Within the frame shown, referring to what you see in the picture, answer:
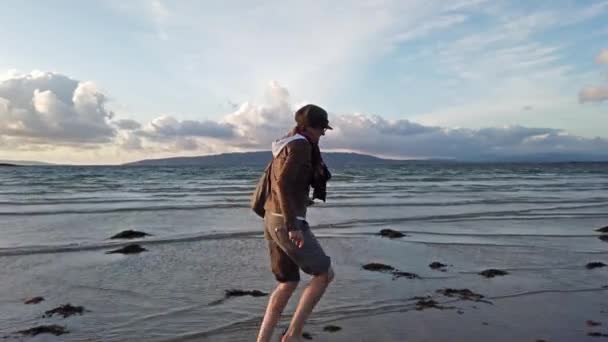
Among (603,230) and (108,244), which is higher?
(108,244)

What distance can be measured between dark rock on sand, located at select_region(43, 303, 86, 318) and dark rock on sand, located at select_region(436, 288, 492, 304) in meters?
4.36

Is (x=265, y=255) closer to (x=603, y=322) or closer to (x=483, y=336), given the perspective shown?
(x=483, y=336)

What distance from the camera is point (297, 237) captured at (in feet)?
13.6

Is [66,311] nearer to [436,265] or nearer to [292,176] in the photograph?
[292,176]

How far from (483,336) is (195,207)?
49.5 feet

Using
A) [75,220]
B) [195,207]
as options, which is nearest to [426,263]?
[75,220]

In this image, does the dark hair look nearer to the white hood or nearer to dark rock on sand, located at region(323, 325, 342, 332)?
the white hood

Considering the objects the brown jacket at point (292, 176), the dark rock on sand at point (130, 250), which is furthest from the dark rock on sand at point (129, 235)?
the brown jacket at point (292, 176)

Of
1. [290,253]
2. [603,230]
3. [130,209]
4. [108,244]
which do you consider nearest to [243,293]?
[290,253]

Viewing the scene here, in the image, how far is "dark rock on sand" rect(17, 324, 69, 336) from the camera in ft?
16.7

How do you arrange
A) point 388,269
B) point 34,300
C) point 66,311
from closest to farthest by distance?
point 66,311 < point 34,300 < point 388,269

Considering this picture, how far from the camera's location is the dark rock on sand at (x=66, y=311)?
568cm

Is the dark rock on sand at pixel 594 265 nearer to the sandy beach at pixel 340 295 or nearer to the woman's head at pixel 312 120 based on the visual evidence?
the sandy beach at pixel 340 295

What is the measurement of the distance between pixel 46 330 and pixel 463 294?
189 inches
